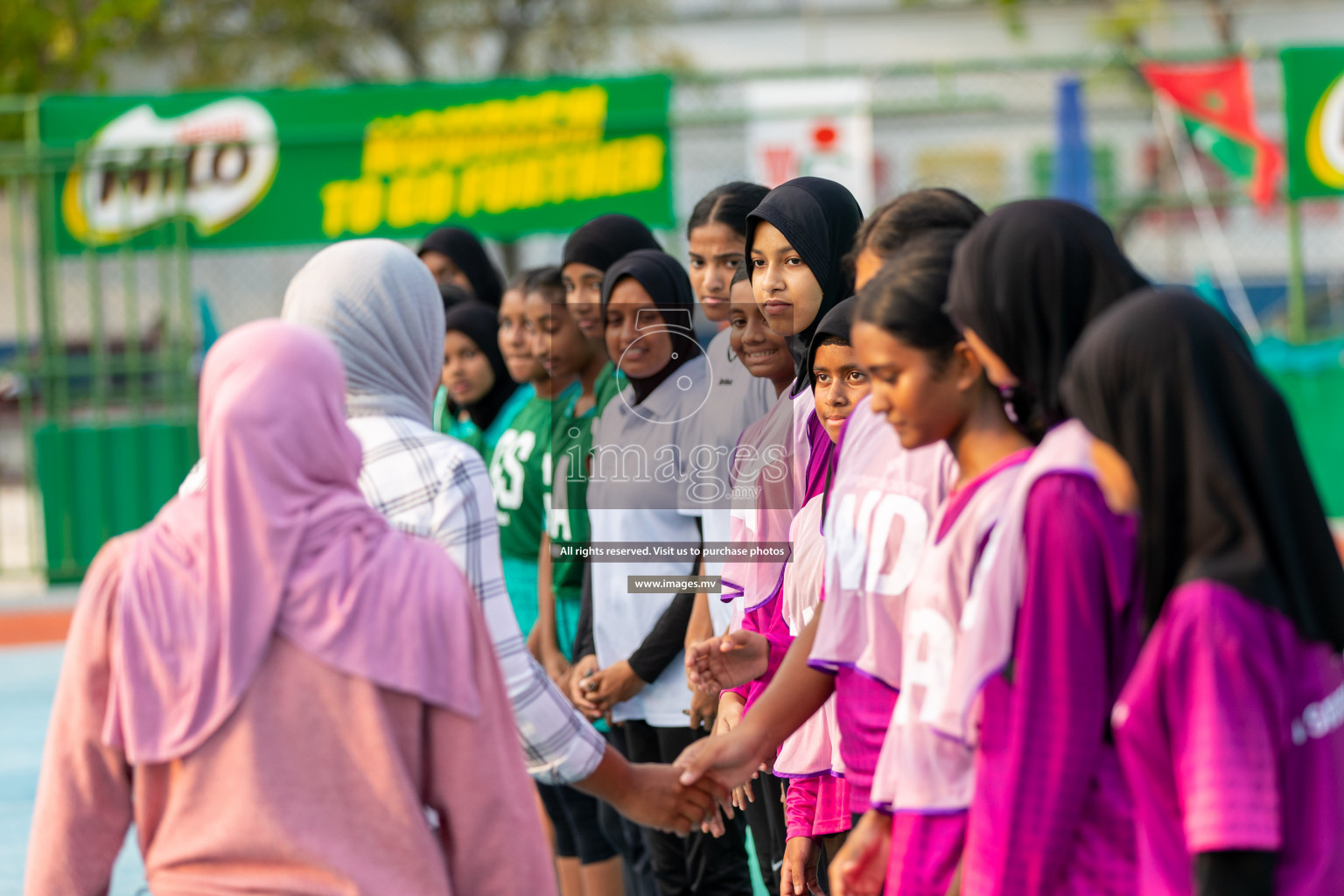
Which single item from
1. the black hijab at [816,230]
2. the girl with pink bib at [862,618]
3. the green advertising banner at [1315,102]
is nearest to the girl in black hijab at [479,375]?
the black hijab at [816,230]

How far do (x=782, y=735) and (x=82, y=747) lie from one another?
1182mm

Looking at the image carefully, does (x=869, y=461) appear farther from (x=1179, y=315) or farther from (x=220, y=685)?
(x=220, y=685)

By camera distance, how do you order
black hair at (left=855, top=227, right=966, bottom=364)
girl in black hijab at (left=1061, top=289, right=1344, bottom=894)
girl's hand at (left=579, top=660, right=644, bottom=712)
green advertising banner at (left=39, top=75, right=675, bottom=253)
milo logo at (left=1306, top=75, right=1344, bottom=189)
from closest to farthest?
girl in black hijab at (left=1061, top=289, right=1344, bottom=894) < black hair at (left=855, top=227, right=966, bottom=364) < girl's hand at (left=579, top=660, right=644, bottom=712) < green advertising banner at (left=39, top=75, right=675, bottom=253) < milo logo at (left=1306, top=75, right=1344, bottom=189)

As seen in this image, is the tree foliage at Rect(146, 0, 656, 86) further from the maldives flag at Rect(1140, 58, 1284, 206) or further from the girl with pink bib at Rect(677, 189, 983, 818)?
the girl with pink bib at Rect(677, 189, 983, 818)

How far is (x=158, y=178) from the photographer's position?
1011cm

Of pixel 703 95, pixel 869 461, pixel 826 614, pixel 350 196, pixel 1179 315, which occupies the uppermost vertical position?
pixel 703 95

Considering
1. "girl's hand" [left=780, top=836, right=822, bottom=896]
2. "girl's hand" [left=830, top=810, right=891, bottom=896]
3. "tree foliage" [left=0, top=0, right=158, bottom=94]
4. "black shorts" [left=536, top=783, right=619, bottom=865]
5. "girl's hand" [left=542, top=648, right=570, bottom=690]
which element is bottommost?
"black shorts" [left=536, top=783, right=619, bottom=865]

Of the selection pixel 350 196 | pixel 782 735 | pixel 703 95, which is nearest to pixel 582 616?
pixel 782 735

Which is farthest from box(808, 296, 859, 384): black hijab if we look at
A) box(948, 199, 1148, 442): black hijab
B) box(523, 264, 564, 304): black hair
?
box(523, 264, 564, 304): black hair

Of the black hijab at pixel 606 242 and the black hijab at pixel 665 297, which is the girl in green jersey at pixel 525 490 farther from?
the black hijab at pixel 665 297

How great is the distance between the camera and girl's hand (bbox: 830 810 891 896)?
6.81ft

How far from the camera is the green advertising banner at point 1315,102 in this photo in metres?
10.2

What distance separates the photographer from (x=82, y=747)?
1904 millimetres

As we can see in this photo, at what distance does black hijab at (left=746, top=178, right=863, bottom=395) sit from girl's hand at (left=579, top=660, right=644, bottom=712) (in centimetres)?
104
